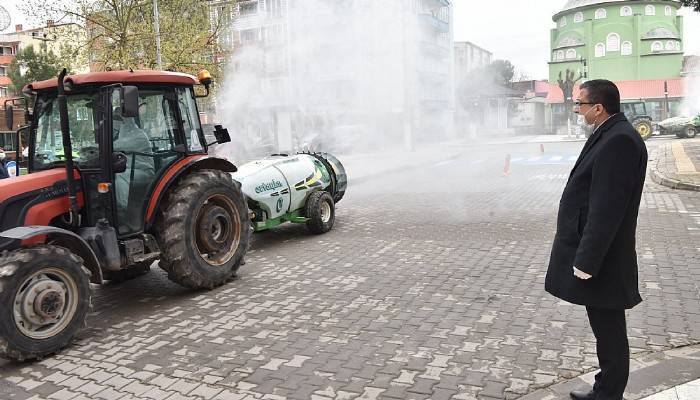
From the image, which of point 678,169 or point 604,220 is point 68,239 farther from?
point 678,169

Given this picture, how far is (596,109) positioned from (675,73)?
58.7m

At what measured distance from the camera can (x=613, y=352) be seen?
318 cm

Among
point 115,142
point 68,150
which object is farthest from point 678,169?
point 68,150

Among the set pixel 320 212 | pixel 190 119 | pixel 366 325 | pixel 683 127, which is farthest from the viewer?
pixel 683 127

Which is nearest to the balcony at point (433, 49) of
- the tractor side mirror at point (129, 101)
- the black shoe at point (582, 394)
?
the tractor side mirror at point (129, 101)

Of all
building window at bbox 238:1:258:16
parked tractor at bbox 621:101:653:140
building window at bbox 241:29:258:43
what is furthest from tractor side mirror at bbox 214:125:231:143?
parked tractor at bbox 621:101:653:140

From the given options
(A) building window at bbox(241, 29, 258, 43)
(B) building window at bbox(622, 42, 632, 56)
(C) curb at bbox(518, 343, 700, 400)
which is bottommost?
(C) curb at bbox(518, 343, 700, 400)

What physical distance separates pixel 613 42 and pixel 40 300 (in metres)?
60.2

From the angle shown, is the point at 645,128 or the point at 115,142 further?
the point at 645,128

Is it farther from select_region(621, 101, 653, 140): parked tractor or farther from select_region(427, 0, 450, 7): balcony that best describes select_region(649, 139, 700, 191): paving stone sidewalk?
select_region(621, 101, 653, 140): parked tractor

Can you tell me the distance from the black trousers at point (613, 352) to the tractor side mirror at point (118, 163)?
414 cm

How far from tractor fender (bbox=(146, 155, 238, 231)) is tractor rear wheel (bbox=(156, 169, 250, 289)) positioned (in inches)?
3.5

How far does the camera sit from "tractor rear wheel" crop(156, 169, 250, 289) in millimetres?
5656

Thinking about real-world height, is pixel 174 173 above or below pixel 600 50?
below
